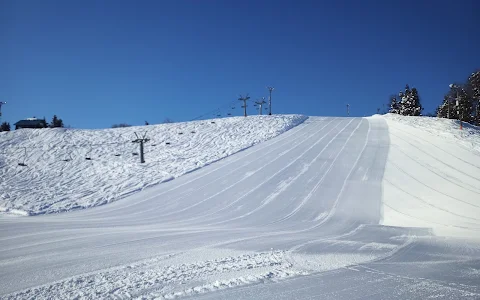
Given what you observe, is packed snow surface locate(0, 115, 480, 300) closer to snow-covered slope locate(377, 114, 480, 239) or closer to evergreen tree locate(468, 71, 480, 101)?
snow-covered slope locate(377, 114, 480, 239)

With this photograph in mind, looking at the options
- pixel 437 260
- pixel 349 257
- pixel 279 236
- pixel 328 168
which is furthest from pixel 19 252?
pixel 328 168

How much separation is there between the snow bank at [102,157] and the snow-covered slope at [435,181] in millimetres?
11464

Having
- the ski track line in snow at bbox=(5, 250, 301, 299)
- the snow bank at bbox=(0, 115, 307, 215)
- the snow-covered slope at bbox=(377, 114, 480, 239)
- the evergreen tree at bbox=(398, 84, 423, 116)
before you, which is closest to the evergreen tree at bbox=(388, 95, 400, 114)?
the evergreen tree at bbox=(398, 84, 423, 116)

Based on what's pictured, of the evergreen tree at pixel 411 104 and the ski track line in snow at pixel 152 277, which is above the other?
the evergreen tree at pixel 411 104

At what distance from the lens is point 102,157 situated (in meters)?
25.0

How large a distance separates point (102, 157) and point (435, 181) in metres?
23.4

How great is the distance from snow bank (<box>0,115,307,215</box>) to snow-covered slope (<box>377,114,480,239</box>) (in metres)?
11.5

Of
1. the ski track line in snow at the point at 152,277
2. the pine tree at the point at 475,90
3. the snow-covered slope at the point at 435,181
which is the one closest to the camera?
the ski track line in snow at the point at 152,277

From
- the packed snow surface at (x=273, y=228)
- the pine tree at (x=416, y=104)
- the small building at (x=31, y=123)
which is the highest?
the pine tree at (x=416, y=104)

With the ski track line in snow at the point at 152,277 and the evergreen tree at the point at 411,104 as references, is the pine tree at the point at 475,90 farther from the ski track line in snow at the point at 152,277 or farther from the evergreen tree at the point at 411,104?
the ski track line in snow at the point at 152,277

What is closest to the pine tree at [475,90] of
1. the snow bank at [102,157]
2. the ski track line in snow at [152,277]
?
the snow bank at [102,157]

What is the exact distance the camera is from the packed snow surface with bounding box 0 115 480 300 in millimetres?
4277

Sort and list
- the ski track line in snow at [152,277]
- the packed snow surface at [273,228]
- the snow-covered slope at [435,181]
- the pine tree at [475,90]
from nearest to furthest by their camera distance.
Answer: the ski track line in snow at [152,277], the packed snow surface at [273,228], the snow-covered slope at [435,181], the pine tree at [475,90]

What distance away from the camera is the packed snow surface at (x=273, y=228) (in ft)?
14.0
